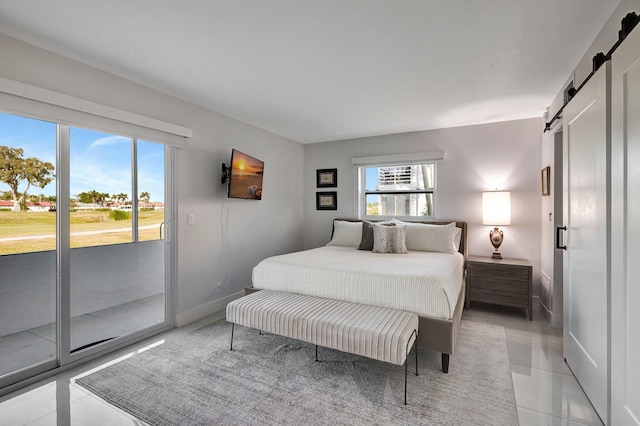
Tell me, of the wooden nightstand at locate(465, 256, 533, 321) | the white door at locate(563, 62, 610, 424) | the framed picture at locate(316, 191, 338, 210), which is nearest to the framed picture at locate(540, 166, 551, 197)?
the wooden nightstand at locate(465, 256, 533, 321)

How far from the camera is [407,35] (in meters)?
1.99

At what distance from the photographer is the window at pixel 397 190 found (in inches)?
177

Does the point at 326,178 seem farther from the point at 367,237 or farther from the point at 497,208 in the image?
the point at 497,208

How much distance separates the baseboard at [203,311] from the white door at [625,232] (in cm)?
328

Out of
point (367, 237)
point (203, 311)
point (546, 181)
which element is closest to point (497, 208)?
point (546, 181)

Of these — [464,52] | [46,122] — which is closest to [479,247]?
[464,52]

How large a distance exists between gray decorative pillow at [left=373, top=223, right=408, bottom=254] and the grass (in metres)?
2.53

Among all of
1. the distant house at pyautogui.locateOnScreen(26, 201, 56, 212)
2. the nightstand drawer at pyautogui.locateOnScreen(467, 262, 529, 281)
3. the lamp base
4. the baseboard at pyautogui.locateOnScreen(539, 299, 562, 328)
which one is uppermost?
the distant house at pyautogui.locateOnScreen(26, 201, 56, 212)

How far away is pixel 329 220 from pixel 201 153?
2.46 m

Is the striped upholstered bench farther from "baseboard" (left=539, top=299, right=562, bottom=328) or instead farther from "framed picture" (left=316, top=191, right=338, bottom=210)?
"framed picture" (left=316, top=191, right=338, bottom=210)

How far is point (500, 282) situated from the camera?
3482mm

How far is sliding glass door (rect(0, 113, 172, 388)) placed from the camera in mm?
2117

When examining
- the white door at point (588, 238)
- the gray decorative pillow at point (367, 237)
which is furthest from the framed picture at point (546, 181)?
the gray decorative pillow at point (367, 237)

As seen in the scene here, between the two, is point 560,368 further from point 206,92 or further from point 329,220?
point 206,92
